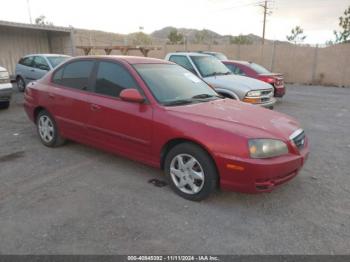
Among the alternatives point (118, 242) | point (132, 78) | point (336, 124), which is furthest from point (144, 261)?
point (336, 124)

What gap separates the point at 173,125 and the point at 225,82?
14.8 ft

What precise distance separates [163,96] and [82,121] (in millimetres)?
1462

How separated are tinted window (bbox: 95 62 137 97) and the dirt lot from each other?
1.16m

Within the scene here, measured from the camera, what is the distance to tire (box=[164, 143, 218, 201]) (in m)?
3.36

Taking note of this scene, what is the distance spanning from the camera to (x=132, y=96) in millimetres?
3748

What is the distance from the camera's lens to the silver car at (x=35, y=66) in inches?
427

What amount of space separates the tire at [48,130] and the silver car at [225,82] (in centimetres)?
398

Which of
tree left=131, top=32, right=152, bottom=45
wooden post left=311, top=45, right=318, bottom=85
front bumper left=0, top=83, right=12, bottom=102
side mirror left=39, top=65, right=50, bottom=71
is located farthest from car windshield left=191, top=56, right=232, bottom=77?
tree left=131, top=32, right=152, bottom=45

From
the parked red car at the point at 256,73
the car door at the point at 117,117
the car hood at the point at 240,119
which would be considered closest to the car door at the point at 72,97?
the car door at the point at 117,117

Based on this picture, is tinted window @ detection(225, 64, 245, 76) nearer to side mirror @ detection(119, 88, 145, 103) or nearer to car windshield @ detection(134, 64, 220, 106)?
car windshield @ detection(134, 64, 220, 106)

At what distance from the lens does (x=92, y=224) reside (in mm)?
3084

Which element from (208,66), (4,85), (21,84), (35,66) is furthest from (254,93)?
(21,84)

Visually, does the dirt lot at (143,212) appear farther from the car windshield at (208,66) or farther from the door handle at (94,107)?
the car windshield at (208,66)

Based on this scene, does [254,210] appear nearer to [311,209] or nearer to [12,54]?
[311,209]
